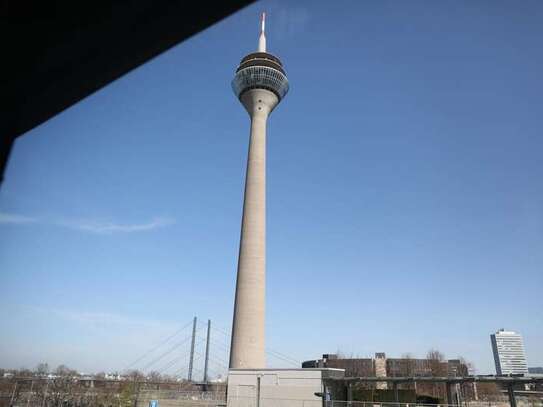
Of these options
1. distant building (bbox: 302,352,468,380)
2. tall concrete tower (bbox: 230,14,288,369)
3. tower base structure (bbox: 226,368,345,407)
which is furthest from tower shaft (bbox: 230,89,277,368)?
distant building (bbox: 302,352,468,380)

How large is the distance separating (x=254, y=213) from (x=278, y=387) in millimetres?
21279

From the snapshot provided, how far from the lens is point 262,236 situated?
46.8 metres

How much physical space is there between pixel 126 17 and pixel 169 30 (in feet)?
0.92

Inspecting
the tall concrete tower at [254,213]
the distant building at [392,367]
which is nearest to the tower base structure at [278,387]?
the tall concrete tower at [254,213]

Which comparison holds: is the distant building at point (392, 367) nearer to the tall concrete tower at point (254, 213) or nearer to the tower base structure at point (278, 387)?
the tall concrete tower at point (254, 213)

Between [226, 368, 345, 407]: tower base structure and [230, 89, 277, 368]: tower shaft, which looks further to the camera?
[230, 89, 277, 368]: tower shaft

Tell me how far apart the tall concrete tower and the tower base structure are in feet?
23.7

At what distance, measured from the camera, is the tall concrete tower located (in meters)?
42.0

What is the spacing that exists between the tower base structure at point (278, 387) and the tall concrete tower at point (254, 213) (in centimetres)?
722

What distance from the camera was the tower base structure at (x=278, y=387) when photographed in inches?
1157

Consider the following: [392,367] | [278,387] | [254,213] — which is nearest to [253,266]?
[254,213]

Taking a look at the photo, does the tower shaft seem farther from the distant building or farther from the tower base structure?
the distant building

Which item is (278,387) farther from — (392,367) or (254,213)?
(392,367)

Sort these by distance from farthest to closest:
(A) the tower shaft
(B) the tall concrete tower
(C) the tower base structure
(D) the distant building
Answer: (D) the distant building, (B) the tall concrete tower, (A) the tower shaft, (C) the tower base structure
